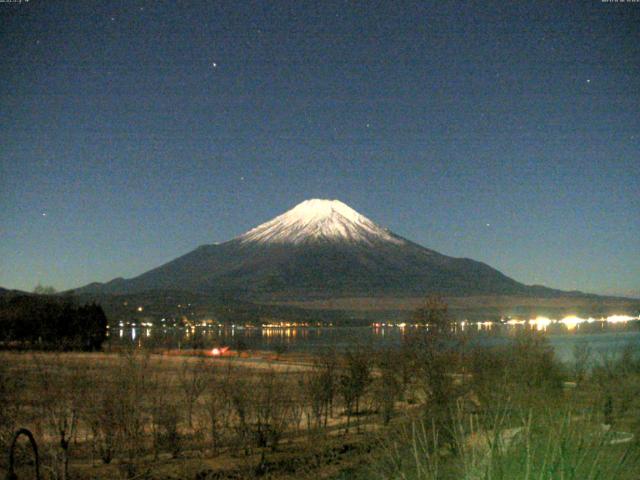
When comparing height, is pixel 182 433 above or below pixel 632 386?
below

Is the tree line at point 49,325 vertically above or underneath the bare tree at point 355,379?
above

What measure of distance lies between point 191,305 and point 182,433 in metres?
132

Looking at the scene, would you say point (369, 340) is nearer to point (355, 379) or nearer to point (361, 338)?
point (355, 379)

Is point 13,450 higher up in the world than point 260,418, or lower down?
higher up

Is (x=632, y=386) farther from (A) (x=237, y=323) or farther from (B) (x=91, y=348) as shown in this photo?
(A) (x=237, y=323)

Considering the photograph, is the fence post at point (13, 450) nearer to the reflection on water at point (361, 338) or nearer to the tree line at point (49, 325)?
the reflection on water at point (361, 338)

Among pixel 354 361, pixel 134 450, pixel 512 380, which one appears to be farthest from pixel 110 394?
pixel 354 361

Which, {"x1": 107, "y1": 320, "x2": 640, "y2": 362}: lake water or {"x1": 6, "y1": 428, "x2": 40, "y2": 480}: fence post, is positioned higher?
{"x1": 6, "y1": 428, "x2": 40, "y2": 480}: fence post

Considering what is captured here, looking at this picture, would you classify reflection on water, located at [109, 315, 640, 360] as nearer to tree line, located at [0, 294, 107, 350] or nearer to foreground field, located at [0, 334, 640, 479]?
foreground field, located at [0, 334, 640, 479]

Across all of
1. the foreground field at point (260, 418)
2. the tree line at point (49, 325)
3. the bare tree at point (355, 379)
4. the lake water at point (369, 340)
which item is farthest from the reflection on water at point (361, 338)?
the tree line at point (49, 325)

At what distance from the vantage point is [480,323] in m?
143

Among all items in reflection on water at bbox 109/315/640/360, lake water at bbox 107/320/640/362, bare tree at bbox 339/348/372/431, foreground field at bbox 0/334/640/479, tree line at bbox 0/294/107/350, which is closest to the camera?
foreground field at bbox 0/334/640/479

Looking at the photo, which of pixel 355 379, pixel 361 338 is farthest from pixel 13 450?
pixel 361 338

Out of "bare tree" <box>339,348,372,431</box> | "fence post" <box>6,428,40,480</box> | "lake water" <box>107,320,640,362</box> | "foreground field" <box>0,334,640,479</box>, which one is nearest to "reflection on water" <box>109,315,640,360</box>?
"lake water" <box>107,320,640,362</box>
